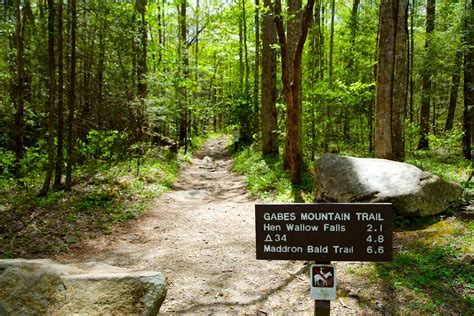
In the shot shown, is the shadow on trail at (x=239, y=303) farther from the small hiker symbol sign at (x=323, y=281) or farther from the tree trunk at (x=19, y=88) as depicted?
the tree trunk at (x=19, y=88)

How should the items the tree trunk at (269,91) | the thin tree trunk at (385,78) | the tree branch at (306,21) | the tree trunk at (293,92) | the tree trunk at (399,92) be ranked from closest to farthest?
1. the tree branch at (306,21)
2. the thin tree trunk at (385,78)
3. the tree trunk at (293,92)
4. the tree trunk at (399,92)
5. the tree trunk at (269,91)

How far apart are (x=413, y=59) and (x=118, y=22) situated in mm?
12675

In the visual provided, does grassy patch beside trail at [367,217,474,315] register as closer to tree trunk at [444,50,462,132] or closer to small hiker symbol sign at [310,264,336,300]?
small hiker symbol sign at [310,264,336,300]

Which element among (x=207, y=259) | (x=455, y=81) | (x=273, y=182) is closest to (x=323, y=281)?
(x=207, y=259)

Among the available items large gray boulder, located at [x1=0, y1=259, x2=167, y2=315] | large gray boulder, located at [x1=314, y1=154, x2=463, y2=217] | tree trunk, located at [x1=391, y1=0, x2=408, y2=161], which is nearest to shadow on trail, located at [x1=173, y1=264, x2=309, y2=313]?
large gray boulder, located at [x1=0, y1=259, x2=167, y2=315]

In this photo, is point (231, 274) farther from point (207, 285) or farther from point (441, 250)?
point (441, 250)

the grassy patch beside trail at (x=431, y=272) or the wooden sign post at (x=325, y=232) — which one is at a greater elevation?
the wooden sign post at (x=325, y=232)

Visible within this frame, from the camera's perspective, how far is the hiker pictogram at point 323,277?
3.03 meters

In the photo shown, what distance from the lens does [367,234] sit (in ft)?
9.38

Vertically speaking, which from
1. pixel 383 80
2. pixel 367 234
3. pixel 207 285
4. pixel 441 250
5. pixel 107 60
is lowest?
pixel 207 285

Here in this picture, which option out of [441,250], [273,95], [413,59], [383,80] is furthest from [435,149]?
[441,250]

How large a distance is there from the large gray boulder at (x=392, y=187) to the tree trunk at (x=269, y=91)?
24.3ft

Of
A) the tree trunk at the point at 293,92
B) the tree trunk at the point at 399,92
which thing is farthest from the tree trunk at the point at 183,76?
the tree trunk at the point at 399,92

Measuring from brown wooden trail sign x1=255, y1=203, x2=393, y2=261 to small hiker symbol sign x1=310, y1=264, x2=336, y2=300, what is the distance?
16 centimetres
